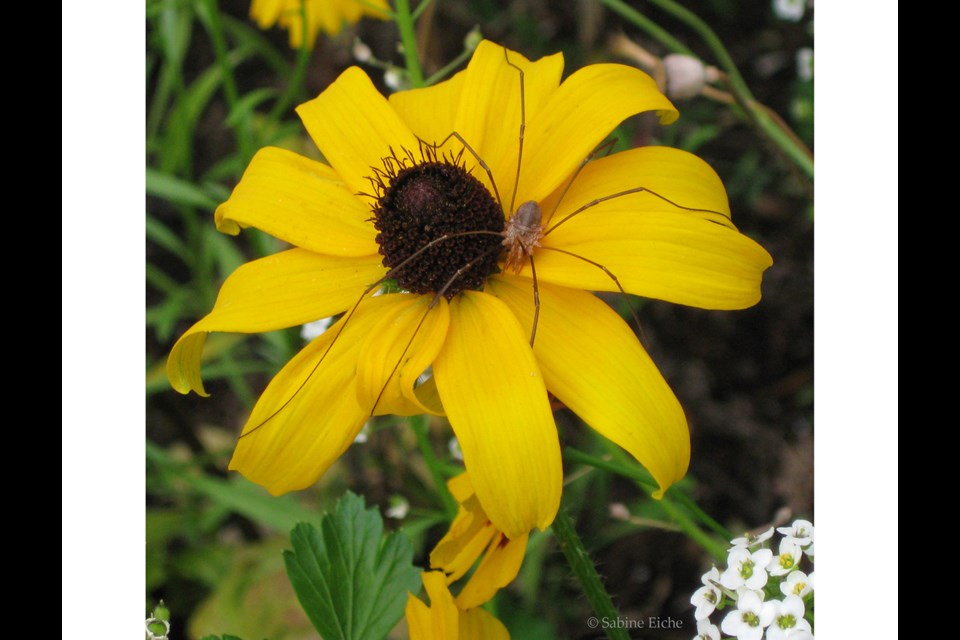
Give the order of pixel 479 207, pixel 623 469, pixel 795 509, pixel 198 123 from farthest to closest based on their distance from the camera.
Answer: pixel 198 123
pixel 795 509
pixel 623 469
pixel 479 207

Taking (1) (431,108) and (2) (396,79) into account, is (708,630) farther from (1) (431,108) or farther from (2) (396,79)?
(2) (396,79)

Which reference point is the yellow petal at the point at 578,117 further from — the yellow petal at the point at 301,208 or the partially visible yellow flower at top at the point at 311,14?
the partially visible yellow flower at top at the point at 311,14

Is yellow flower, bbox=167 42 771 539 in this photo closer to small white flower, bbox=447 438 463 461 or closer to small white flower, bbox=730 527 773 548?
small white flower, bbox=730 527 773 548

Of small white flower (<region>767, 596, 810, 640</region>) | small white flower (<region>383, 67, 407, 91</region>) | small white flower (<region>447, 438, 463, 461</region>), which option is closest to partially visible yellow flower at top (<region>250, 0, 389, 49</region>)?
small white flower (<region>383, 67, 407, 91</region>)

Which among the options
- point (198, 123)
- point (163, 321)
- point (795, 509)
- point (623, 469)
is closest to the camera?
point (623, 469)
